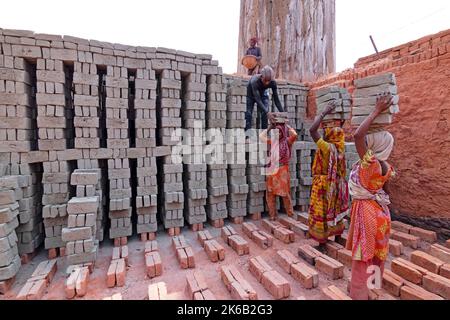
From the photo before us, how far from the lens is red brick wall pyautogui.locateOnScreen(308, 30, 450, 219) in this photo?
452 centimetres

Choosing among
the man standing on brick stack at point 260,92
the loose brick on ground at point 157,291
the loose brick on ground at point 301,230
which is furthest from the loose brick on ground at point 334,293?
the man standing on brick stack at point 260,92

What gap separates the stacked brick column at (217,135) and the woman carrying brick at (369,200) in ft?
9.27

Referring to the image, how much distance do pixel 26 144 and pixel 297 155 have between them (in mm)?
5271

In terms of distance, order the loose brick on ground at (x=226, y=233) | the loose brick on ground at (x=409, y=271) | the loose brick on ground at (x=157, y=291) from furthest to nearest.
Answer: the loose brick on ground at (x=226, y=233)
the loose brick on ground at (x=409, y=271)
the loose brick on ground at (x=157, y=291)

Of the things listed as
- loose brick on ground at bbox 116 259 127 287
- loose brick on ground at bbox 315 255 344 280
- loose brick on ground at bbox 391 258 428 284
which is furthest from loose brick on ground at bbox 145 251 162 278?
loose brick on ground at bbox 391 258 428 284

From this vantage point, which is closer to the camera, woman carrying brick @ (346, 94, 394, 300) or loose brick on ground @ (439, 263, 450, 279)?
woman carrying brick @ (346, 94, 394, 300)

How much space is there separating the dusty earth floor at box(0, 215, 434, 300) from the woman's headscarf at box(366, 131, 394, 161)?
5.75 feet

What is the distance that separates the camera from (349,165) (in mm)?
5375

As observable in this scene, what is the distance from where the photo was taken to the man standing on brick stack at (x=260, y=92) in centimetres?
531

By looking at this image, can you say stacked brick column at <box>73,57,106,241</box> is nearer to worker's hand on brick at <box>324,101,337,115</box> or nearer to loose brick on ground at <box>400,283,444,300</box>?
worker's hand on brick at <box>324,101,337,115</box>

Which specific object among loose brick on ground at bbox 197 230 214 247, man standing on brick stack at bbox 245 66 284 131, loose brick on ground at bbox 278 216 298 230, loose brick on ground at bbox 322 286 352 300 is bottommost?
loose brick on ground at bbox 322 286 352 300

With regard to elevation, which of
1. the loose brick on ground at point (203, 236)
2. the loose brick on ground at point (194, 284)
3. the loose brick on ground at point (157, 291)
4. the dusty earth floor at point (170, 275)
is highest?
the loose brick on ground at point (203, 236)

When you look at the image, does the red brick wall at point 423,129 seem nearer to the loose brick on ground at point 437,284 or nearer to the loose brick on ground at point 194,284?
the loose brick on ground at point 437,284

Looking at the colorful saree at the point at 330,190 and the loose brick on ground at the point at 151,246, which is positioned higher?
the colorful saree at the point at 330,190
